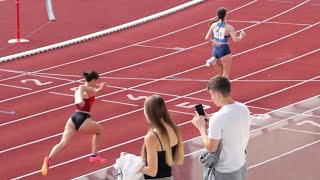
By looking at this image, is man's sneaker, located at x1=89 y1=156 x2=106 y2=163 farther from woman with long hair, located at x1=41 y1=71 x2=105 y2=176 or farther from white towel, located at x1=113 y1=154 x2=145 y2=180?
white towel, located at x1=113 y1=154 x2=145 y2=180

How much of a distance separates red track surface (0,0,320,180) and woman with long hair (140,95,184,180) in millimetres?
4553

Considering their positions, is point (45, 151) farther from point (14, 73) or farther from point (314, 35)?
point (314, 35)

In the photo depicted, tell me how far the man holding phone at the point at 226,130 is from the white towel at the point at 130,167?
24.7 inches

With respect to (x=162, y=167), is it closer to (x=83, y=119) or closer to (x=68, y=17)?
(x=83, y=119)

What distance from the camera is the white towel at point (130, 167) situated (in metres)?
8.40

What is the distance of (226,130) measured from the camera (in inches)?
334

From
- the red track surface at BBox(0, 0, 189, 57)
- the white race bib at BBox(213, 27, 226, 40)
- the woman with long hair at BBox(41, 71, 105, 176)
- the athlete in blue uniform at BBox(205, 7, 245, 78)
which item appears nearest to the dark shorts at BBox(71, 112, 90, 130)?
the woman with long hair at BBox(41, 71, 105, 176)

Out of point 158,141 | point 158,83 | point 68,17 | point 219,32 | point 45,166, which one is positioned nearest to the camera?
point 158,141

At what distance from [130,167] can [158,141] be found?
36cm

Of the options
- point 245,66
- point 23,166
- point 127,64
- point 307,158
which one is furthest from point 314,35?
point 23,166

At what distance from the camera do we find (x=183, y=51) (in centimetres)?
2083

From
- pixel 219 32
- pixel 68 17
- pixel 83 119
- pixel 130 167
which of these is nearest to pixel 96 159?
pixel 83 119

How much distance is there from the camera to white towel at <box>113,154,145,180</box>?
8.40m

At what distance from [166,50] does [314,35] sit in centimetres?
363
